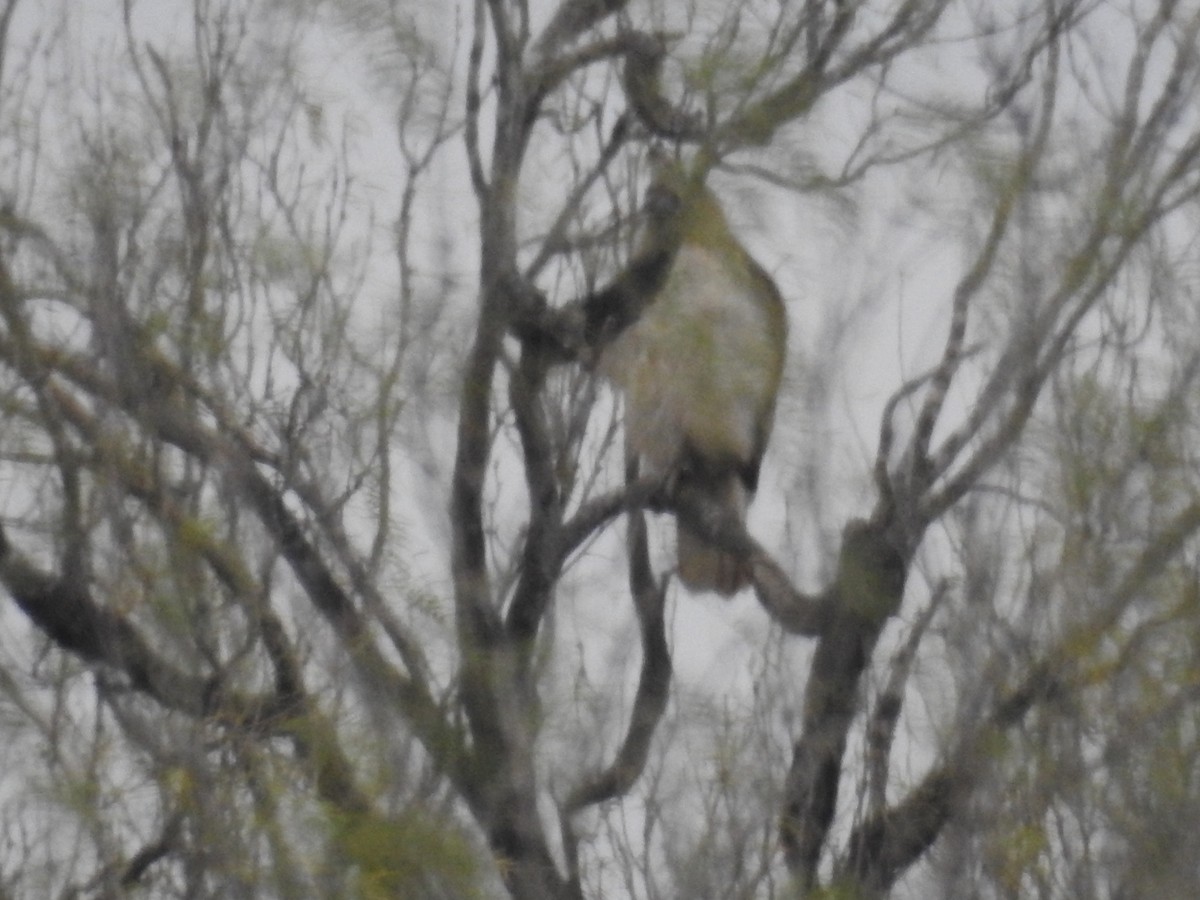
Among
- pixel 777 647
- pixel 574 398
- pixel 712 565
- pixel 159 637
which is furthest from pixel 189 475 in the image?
pixel 712 565

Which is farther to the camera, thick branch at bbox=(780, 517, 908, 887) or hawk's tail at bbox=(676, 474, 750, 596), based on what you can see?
hawk's tail at bbox=(676, 474, 750, 596)

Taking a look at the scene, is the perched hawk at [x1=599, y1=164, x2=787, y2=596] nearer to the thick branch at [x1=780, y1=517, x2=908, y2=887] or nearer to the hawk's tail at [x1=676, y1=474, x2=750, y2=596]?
the hawk's tail at [x1=676, y1=474, x2=750, y2=596]

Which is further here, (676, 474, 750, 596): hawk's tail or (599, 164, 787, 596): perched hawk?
(676, 474, 750, 596): hawk's tail

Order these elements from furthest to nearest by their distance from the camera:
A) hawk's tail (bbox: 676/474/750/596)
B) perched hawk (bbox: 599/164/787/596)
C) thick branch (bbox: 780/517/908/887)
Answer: hawk's tail (bbox: 676/474/750/596)
thick branch (bbox: 780/517/908/887)
perched hawk (bbox: 599/164/787/596)

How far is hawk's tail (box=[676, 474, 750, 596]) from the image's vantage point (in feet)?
22.0

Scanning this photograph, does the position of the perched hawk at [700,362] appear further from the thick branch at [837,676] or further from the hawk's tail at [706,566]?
the thick branch at [837,676]

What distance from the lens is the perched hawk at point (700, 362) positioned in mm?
4887

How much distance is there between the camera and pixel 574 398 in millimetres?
4949

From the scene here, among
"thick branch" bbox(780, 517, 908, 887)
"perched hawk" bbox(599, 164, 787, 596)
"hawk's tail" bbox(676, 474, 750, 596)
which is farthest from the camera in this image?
"hawk's tail" bbox(676, 474, 750, 596)

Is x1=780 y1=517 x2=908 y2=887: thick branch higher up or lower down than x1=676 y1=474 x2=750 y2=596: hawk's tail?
lower down

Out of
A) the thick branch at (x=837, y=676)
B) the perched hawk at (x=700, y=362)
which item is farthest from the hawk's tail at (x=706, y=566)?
the thick branch at (x=837, y=676)

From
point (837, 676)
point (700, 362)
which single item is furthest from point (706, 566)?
point (837, 676)

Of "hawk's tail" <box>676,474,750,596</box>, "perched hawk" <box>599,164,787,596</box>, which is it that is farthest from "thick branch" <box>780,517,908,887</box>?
"hawk's tail" <box>676,474,750,596</box>

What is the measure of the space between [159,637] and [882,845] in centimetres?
156
